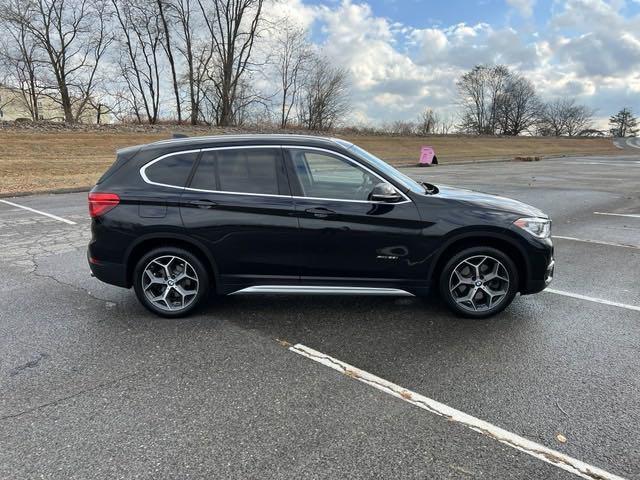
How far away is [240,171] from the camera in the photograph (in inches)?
167

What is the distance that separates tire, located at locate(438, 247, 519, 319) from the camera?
13.8ft

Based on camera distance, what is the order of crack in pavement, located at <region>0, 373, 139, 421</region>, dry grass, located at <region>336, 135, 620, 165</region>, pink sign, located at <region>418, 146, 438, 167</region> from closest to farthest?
crack in pavement, located at <region>0, 373, 139, 421</region>
pink sign, located at <region>418, 146, 438, 167</region>
dry grass, located at <region>336, 135, 620, 165</region>

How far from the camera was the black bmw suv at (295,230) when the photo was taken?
13.5ft

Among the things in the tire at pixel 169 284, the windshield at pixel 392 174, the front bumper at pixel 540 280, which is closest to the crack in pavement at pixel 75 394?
the tire at pixel 169 284

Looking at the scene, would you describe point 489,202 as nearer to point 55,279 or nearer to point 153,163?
point 153,163

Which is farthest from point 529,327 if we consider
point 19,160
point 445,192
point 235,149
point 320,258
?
point 19,160

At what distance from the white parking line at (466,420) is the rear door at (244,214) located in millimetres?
924

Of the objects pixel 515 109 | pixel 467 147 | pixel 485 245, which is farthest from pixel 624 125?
pixel 485 245

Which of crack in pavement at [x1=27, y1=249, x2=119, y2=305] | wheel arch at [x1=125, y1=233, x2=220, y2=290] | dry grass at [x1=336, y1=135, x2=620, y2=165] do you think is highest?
dry grass at [x1=336, y1=135, x2=620, y2=165]

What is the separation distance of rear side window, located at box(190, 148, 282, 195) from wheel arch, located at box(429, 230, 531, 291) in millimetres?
1670

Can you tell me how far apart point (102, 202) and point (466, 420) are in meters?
3.60

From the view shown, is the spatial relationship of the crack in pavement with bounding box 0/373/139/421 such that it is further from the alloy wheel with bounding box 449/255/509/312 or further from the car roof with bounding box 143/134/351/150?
the alloy wheel with bounding box 449/255/509/312

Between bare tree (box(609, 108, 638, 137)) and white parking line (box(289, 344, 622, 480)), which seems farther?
bare tree (box(609, 108, 638, 137))

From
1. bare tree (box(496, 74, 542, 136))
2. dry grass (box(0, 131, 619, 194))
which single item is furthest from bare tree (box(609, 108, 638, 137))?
dry grass (box(0, 131, 619, 194))
